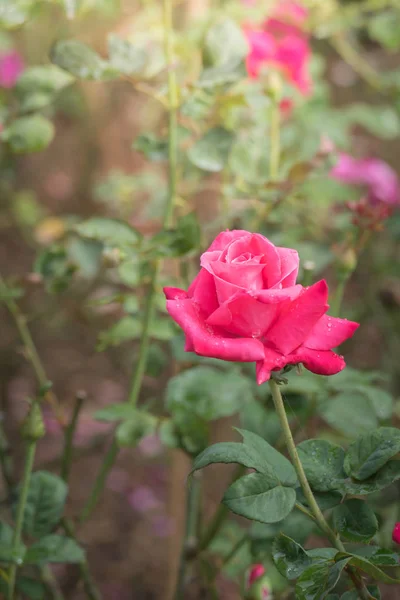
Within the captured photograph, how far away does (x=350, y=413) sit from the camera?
787mm

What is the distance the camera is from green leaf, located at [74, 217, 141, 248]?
0.75 meters

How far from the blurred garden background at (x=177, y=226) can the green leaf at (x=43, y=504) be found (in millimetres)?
85

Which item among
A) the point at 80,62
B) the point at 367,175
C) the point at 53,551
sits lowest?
the point at 53,551

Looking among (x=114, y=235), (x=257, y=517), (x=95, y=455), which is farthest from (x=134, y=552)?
(x=257, y=517)

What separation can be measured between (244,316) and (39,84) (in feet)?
1.74

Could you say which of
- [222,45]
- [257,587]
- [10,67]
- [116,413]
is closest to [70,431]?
[116,413]

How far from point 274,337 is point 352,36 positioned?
66.1 inches

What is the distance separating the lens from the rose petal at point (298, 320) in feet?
1.47

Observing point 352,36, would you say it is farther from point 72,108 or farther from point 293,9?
point 72,108

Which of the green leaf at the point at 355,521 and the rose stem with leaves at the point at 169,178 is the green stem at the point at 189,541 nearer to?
the rose stem with leaves at the point at 169,178

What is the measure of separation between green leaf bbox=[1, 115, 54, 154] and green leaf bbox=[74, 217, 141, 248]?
12 centimetres

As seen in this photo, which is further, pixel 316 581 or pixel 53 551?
pixel 53 551

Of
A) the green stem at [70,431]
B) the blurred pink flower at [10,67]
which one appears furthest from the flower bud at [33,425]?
the blurred pink flower at [10,67]

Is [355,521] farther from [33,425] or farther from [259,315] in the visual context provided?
[33,425]
